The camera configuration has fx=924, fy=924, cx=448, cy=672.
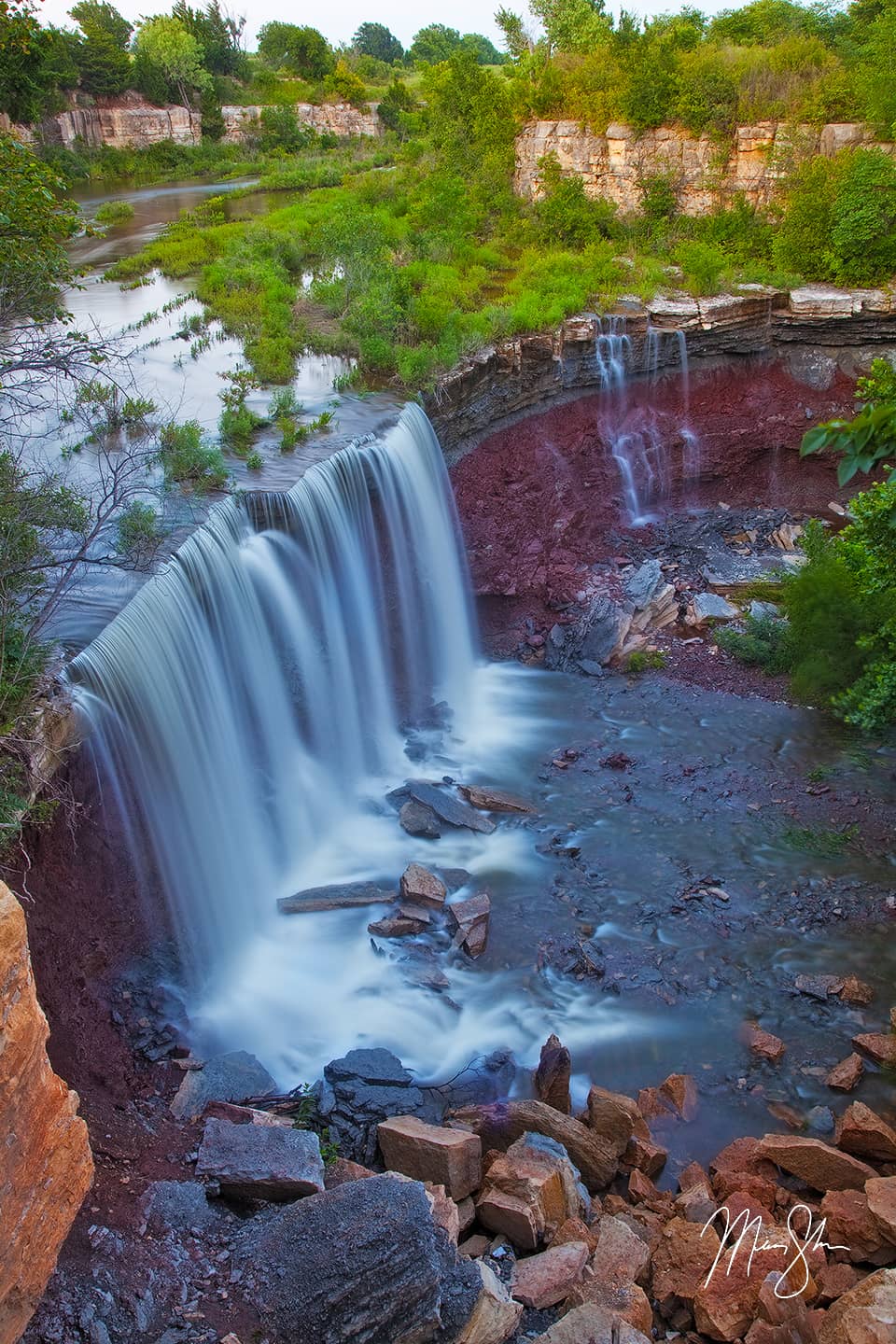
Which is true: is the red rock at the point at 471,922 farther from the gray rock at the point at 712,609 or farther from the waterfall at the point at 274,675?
the gray rock at the point at 712,609

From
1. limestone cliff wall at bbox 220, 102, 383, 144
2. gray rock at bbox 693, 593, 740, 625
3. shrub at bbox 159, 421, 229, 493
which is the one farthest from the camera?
limestone cliff wall at bbox 220, 102, 383, 144

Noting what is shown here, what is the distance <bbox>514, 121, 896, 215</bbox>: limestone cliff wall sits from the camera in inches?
832

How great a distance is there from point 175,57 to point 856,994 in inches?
2164

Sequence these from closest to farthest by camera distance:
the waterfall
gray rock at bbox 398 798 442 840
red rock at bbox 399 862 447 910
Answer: the waterfall, red rock at bbox 399 862 447 910, gray rock at bbox 398 798 442 840

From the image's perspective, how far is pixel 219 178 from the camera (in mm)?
41344

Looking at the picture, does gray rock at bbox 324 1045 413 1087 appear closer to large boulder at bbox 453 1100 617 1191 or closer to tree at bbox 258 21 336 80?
large boulder at bbox 453 1100 617 1191

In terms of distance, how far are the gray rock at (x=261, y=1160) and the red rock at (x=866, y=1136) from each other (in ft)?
13.0

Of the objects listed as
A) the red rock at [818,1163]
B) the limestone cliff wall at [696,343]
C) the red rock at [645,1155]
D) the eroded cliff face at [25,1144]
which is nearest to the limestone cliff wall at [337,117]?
A: the limestone cliff wall at [696,343]

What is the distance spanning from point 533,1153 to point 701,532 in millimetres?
13601

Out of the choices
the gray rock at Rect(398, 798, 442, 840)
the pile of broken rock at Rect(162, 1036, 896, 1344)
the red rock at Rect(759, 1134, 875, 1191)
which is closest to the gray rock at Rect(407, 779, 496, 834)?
the gray rock at Rect(398, 798, 442, 840)

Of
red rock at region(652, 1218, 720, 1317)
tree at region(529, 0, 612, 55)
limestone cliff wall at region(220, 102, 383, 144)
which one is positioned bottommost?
red rock at region(652, 1218, 720, 1317)

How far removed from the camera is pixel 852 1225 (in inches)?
236

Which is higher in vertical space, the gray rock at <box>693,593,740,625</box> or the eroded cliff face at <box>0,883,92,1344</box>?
the eroded cliff face at <box>0,883,92,1344</box>

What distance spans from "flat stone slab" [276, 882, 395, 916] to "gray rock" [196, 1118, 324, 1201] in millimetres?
3537
